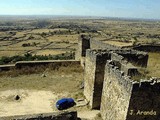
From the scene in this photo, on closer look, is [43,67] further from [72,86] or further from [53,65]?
[72,86]

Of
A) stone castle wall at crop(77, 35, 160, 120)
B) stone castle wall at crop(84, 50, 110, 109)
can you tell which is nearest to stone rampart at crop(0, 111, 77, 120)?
stone castle wall at crop(77, 35, 160, 120)

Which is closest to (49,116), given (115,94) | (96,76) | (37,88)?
(115,94)

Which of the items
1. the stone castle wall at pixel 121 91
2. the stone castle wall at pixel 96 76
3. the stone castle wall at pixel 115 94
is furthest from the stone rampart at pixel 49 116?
the stone castle wall at pixel 96 76

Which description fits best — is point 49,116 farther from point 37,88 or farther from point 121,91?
point 37,88

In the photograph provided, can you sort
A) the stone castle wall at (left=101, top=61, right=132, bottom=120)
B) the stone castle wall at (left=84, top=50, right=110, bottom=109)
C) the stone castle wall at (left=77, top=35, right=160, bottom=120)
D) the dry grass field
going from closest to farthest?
the stone castle wall at (left=77, top=35, right=160, bottom=120) < the stone castle wall at (left=101, top=61, right=132, bottom=120) < the stone castle wall at (left=84, top=50, right=110, bottom=109) < the dry grass field

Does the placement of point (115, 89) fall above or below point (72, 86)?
above

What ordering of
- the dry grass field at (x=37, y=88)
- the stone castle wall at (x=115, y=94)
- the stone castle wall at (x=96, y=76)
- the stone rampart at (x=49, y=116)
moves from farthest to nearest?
the dry grass field at (x=37, y=88)
the stone castle wall at (x=96, y=76)
the stone rampart at (x=49, y=116)
the stone castle wall at (x=115, y=94)

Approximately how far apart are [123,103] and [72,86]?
10.4 meters

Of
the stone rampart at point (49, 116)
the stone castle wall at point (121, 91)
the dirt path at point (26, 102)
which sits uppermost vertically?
the stone castle wall at point (121, 91)

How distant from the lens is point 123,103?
12.2 metres

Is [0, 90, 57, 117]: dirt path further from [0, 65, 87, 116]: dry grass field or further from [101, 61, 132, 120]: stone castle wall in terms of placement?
[101, 61, 132, 120]: stone castle wall

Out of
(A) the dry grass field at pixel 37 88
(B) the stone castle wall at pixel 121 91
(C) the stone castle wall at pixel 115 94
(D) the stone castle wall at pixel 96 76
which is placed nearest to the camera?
(B) the stone castle wall at pixel 121 91

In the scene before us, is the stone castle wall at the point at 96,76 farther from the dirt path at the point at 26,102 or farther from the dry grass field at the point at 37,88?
the dirt path at the point at 26,102

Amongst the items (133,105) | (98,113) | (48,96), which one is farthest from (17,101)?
(133,105)
